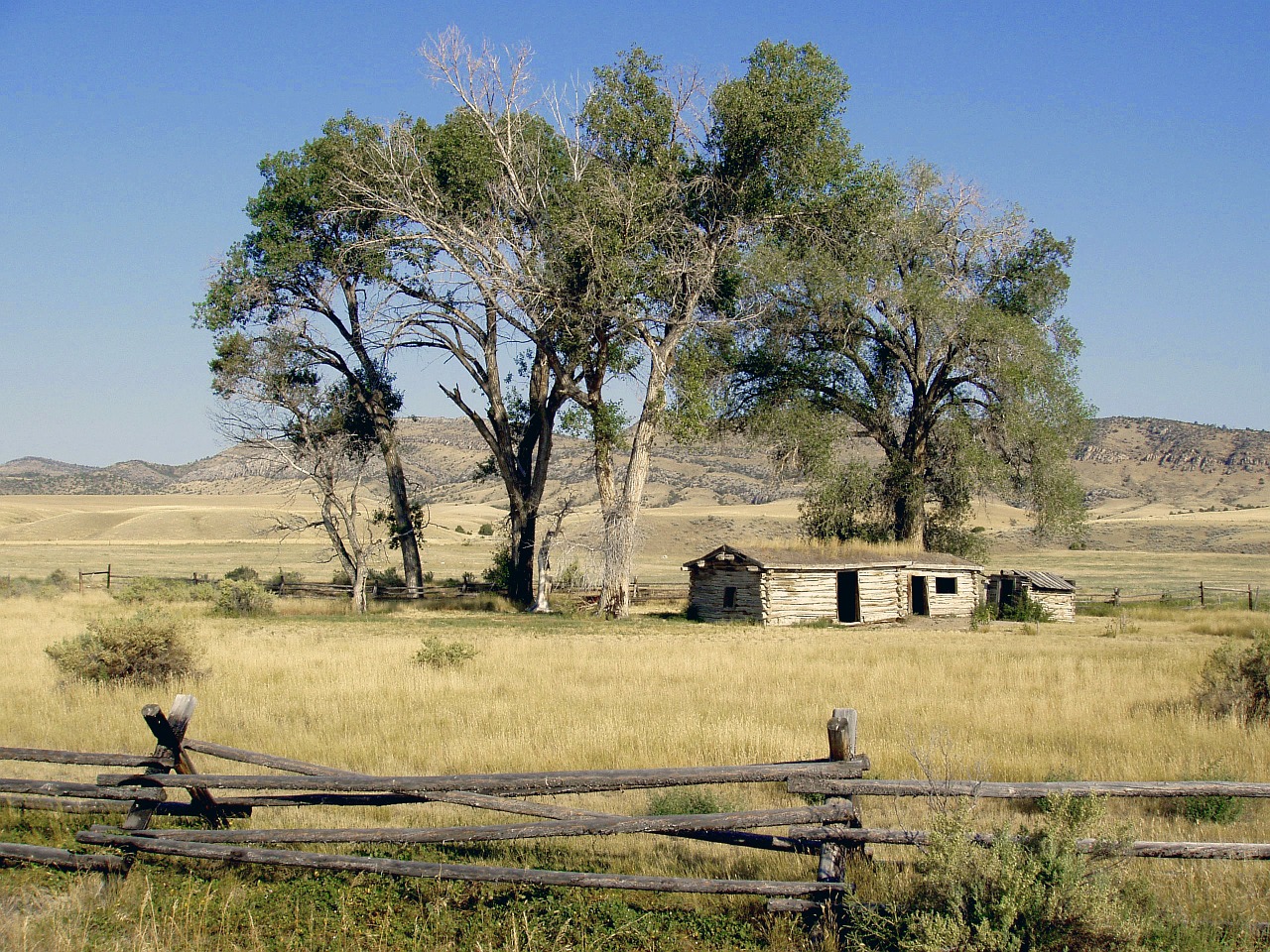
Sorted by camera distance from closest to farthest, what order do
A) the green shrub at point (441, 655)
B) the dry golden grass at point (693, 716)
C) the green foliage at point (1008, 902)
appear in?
the green foliage at point (1008, 902)
the dry golden grass at point (693, 716)
the green shrub at point (441, 655)

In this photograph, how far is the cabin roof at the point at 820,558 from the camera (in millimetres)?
31578

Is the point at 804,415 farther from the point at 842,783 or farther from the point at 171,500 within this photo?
the point at 171,500

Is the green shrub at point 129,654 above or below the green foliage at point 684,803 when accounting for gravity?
above

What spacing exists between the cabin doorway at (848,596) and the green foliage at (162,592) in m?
21.5

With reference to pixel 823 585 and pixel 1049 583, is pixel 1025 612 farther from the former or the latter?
pixel 823 585

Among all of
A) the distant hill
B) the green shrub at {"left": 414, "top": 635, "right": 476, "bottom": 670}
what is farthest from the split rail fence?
the distant hill

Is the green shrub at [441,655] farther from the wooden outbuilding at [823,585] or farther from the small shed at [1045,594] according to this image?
the small shed at [1045,594]

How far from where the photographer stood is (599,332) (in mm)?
31641

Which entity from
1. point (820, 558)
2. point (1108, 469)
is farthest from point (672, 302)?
point (1108, 469)

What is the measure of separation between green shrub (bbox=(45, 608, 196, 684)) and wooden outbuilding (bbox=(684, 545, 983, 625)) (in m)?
19.1

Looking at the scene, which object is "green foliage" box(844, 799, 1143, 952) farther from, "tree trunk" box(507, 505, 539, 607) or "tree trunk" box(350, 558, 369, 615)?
"tree trunk" box(507, 505, 539, 607)

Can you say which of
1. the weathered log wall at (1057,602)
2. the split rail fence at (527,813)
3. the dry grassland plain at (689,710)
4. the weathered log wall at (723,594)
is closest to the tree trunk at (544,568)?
the weathered log wall at (723,594)

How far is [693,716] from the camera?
40.9ft

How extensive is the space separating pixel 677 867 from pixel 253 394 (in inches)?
1203
